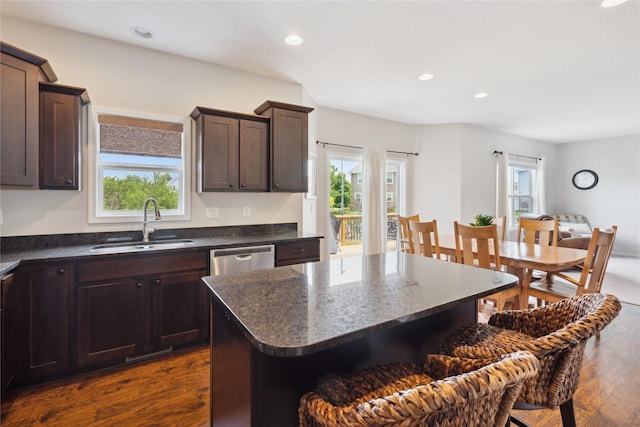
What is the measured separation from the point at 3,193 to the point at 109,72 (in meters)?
1.32

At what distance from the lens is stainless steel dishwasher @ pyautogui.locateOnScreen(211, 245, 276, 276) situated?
2658mm

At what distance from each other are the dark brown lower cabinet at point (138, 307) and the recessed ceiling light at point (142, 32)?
1931 mm

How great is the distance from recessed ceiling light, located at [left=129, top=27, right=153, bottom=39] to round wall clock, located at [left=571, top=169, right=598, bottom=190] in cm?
928

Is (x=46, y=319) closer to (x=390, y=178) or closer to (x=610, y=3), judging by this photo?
(x=610, y=3)

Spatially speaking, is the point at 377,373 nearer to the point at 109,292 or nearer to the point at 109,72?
the point at 109,292

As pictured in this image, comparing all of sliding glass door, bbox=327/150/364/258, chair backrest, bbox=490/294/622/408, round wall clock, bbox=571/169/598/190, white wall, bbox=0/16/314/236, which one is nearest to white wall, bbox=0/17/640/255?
white wall, bbox=0/16/314/236

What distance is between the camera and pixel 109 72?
2.80m

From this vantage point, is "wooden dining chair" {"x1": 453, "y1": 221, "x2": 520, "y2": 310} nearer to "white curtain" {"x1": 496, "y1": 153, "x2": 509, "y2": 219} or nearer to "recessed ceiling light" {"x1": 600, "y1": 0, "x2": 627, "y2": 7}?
"recessed ceiling light" {"x1": 600, "y1": 0, "x2": 627, "y2": 7}

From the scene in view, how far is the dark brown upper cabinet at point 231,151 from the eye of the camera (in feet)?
9.78

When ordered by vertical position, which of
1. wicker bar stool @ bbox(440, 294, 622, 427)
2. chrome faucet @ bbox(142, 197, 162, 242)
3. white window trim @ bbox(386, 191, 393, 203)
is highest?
white window trim @ bbox(386, 191, 393, 203)

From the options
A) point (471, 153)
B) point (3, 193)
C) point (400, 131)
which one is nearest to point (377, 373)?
point (3, 193)

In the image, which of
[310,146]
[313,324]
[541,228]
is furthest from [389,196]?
[313,324]

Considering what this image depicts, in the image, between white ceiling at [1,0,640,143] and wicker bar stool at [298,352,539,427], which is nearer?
wicker bar stool at [298,352,539,427]

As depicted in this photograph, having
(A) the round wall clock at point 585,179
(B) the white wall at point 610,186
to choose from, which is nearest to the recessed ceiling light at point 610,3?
(B) the white wall at point 610,186
